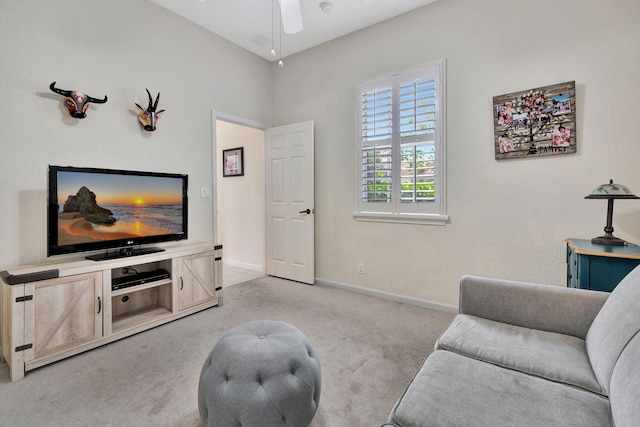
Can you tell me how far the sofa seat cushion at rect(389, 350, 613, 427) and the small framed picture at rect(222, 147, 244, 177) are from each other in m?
4.15

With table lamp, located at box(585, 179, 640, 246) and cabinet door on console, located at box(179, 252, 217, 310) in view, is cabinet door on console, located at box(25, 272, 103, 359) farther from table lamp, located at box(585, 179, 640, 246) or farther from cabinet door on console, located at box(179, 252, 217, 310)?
table lamp, located at box(585, 179, 640, 246)

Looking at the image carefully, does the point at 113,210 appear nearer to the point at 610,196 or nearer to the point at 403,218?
the point at 403,218

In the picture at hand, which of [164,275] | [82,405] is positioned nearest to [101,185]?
[164,275]

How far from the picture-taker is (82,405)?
5.38 feet

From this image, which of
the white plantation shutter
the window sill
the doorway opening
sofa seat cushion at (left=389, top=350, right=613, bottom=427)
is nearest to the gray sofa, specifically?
sofa seat cushion at (left=389, top=350, right=613, bottom=427)

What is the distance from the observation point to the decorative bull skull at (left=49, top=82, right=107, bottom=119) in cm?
233

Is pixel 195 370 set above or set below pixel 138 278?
below

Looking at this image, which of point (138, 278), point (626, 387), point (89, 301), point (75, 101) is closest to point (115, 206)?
point (138, 278)

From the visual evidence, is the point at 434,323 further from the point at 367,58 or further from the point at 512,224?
the point at 367,58

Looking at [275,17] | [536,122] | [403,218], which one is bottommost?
[403,218]

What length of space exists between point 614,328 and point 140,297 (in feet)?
11.0

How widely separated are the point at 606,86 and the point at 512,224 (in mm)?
1246

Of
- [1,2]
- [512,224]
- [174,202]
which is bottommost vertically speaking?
[512,224]

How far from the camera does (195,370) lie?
1.97 metres
